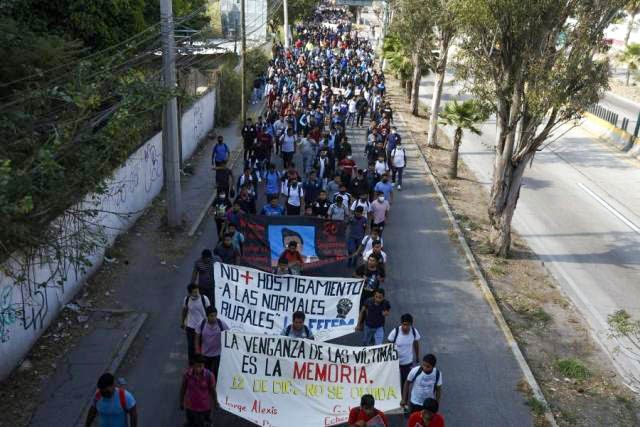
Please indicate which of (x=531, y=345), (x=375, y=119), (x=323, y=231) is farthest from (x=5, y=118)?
(x=375, y=119)

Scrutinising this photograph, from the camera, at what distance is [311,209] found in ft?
49.9

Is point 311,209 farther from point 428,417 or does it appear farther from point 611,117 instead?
point 611,117

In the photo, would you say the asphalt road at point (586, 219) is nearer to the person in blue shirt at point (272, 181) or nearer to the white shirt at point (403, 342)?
the white shirt at point (403, 342)

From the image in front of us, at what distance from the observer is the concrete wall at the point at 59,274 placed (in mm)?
9609

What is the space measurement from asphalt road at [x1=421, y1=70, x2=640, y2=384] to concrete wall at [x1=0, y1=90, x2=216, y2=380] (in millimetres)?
9519

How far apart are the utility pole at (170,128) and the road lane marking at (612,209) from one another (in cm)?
1258

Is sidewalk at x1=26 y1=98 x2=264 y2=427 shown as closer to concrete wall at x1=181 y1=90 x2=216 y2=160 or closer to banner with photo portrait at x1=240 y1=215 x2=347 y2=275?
banner with photo portrait at x1=240 y1=215 x2=347 y2=275

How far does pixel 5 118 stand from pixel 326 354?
5153mm

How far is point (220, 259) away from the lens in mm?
11180

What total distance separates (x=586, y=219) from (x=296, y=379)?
14.0 m

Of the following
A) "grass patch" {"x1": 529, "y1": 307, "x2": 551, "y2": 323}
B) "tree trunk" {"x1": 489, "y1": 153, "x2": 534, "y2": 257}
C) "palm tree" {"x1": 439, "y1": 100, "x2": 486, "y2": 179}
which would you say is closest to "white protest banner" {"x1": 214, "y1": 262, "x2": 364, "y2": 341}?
"grass patch" {"x1": 529, "y1": 307, "x2": 551, "y2": 323}

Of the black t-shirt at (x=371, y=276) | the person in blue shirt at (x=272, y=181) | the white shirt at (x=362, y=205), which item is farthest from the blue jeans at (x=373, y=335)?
the person in blue shirt at (x=272, y=181)

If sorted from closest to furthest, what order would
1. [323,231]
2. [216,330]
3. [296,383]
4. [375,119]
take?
[296,383] < [216,330] < [323,231] < [375,119]

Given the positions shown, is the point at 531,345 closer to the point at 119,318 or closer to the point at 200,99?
the point at 119,318
